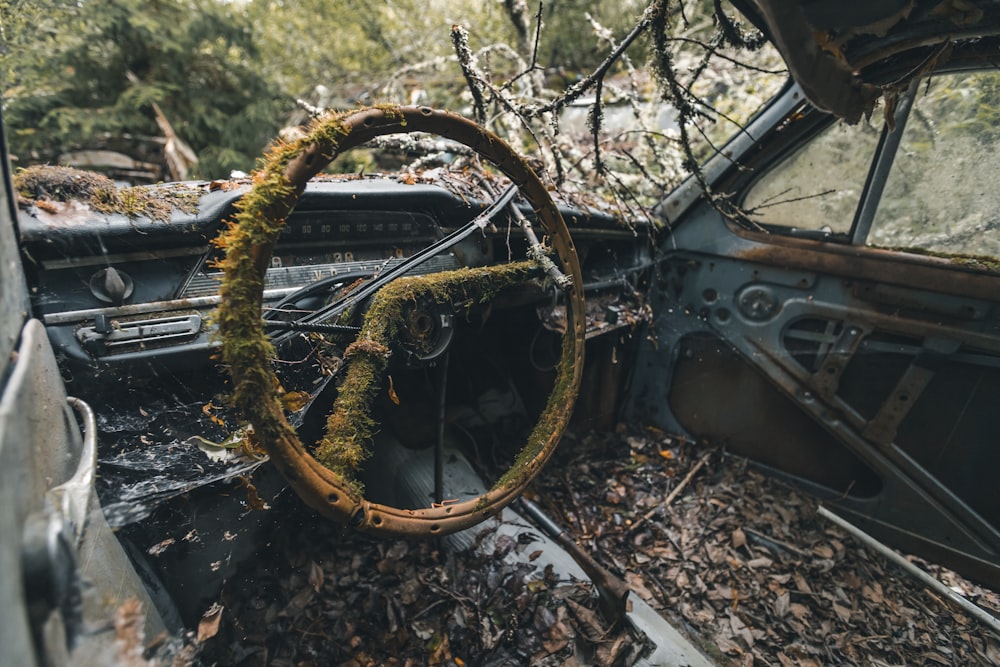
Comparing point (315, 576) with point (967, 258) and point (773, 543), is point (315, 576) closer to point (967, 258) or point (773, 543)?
point (773, 543)

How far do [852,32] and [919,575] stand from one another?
2214 millimetres

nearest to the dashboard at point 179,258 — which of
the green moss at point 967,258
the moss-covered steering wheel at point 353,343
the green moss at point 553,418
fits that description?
the moss-covered steering wheel at point 353,343

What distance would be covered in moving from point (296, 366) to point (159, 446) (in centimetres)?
40

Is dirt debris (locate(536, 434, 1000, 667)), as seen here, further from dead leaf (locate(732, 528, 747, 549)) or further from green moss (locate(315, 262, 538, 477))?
green moss (locate(315, 262, 538, 477))

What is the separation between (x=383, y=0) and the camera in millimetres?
7406

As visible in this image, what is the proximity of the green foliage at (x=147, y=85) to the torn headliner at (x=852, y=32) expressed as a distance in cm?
559

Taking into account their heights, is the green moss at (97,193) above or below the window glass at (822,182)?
below

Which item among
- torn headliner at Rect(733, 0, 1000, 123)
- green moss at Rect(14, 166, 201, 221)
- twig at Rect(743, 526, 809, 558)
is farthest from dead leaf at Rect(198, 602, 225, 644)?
twig at Rect(743, 526, 809, 558)

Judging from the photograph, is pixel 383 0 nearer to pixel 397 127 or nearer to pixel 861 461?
pixel 397 127

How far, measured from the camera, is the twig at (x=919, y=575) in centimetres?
195

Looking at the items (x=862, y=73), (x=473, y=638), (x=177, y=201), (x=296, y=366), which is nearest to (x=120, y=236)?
(x=177, y=201)

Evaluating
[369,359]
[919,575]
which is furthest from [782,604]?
[369,359]

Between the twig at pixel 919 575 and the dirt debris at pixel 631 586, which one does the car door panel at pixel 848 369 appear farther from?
the dirt debris at pixel 631 586

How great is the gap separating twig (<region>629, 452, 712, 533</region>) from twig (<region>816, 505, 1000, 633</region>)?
59cm
